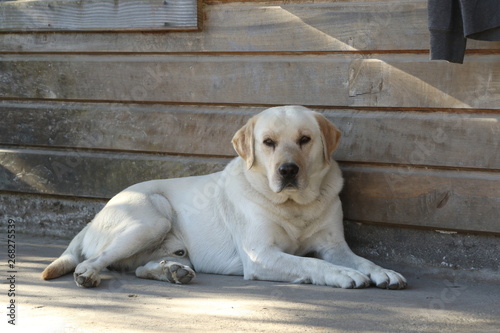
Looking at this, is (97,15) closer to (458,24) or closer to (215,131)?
(215,131)

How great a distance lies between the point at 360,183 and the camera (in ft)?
14.7

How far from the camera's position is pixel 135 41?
5070 millimetres

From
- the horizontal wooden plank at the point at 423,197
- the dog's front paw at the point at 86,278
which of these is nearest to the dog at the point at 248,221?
the dog's front paw at the point at 86,278

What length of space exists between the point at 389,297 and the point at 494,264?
0.96 metres

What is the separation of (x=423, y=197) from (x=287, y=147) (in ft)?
3.06

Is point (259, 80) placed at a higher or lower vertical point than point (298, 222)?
higher

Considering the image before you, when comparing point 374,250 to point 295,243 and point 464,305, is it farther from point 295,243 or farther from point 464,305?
point 464,305

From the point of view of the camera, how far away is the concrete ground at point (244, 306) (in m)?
2.99

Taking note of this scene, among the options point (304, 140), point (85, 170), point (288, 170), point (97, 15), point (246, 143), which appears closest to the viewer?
point (288, 170)

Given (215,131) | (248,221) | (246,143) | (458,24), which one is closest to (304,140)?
(246,143)

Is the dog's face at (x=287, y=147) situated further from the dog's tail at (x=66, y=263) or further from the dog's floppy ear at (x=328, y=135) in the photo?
the dog's tail at (x=66, y=263)

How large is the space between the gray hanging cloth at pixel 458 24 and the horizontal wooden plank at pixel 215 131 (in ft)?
1.63

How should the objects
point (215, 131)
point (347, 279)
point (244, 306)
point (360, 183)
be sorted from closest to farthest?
point (244, 306)
point (347, 279)
point (360, 183)
point (215, 131)

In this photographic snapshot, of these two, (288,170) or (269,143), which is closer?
(288,170)
